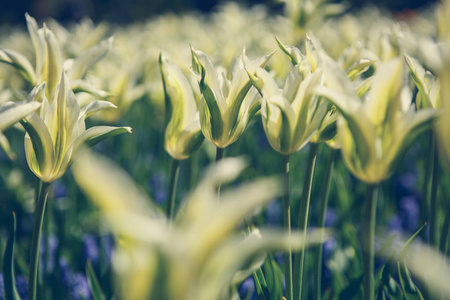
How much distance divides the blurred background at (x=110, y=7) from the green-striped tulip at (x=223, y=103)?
10400 millimetres

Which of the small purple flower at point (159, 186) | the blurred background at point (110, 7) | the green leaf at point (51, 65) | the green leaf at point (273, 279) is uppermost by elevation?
the blurred background at point (110, 7)

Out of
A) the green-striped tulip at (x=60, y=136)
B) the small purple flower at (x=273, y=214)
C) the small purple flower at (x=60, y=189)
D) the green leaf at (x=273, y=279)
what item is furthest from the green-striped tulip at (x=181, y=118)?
the small purple flower at (x=60, y=189)

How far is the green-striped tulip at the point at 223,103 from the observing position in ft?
2.66

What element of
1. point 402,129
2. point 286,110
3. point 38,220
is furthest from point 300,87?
point 38,220

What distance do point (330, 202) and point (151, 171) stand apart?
955mm

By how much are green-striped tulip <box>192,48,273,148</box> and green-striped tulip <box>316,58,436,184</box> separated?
24 centimetres

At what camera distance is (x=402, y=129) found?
23.8 inches

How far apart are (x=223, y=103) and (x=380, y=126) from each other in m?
0.31

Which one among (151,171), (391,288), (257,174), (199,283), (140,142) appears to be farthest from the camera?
(140,142)

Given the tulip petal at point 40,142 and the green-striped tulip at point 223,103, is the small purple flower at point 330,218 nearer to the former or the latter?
the green-striped tulip at point 223,103

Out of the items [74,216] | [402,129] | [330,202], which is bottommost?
[330,202]

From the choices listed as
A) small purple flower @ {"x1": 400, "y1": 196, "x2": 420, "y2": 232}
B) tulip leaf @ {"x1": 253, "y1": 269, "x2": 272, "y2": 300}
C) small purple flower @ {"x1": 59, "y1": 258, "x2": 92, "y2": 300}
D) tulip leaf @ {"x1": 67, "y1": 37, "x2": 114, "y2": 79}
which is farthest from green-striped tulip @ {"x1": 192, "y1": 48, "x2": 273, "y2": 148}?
small purple flower @ {"x1": 400, "y1": 196, "x2": 420, "y2": 232}

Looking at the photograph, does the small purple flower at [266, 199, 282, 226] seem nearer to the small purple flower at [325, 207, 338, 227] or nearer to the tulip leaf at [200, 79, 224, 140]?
the small purple flower at [325, 207, 338, 227]

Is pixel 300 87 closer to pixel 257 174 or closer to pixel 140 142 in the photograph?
pixel 257 174
